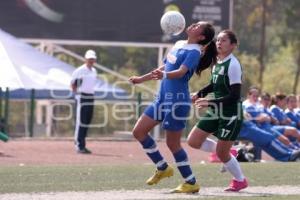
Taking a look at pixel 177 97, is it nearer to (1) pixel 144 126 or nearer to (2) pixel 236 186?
(1) pixel 144 126

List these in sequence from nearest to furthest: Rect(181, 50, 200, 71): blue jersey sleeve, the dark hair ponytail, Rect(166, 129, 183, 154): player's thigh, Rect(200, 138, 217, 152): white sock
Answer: Rect(181, 50, 200, 71): blue jersey sleeve, Rect(166, 129, 183, 154): player's thigh, the dark hair ponytail, Rect(200, 138, 217, 152): white sock

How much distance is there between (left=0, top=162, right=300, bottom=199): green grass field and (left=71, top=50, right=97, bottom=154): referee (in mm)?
4970

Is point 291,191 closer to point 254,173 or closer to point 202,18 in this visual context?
point 254,173

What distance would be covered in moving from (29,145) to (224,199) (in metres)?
12.9

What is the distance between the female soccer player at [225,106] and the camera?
1223cm

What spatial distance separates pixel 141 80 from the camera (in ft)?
39.9

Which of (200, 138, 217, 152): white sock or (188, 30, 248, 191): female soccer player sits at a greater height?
(188, 30, 248, 191): female soccer player

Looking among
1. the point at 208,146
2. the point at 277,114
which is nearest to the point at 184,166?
the point at 208,146

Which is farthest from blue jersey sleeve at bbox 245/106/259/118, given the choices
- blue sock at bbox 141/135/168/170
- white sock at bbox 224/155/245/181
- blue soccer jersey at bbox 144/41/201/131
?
blue soccer jersey at bbox 144/41/201/131

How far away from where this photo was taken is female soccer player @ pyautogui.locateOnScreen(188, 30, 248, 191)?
12.2m

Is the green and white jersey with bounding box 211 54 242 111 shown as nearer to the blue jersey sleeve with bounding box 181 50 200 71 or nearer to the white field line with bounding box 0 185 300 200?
the blue jersey sleeve with bounding box 181 50 200 71

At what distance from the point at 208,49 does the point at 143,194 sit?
80.8 inches

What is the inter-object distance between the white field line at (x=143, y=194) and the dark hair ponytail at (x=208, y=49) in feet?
5.14

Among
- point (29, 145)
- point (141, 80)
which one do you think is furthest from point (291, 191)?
point (29, 145)
